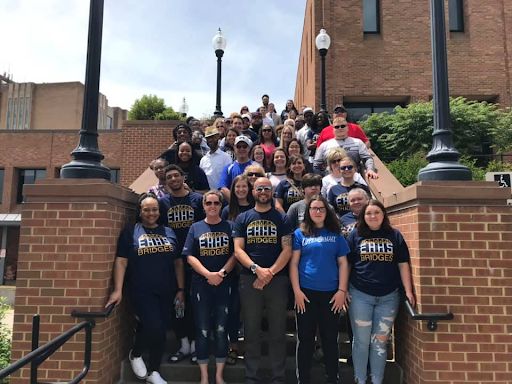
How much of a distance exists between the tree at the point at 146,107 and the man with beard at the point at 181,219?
22.4 meters

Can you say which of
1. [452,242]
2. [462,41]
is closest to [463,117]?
[462,41]

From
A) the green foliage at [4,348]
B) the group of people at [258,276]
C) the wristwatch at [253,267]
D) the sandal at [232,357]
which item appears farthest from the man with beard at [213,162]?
the green foliage at [4,348]

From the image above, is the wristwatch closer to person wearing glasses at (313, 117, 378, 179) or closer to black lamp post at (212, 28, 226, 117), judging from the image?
person wearing glasses at (313, 117, 378, 179)

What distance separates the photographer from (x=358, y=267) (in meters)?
3.91

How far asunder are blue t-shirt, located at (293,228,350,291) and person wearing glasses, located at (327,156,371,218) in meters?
0.77

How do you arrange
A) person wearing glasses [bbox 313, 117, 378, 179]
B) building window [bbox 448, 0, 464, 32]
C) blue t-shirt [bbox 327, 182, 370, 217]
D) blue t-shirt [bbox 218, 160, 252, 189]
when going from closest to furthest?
blue t-shirt [bbox 327, 182, 370, 217] < blue t-shirt [bbox 218, 160, 252, 189] < person wearing glasses [bbox 313, 117, 378, 179] < building window [bbox 448, 0, 464, 32]

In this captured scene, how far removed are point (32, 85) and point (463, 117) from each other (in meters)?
40.7

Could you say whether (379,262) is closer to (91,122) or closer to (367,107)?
(91,122)

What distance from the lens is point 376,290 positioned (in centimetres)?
381

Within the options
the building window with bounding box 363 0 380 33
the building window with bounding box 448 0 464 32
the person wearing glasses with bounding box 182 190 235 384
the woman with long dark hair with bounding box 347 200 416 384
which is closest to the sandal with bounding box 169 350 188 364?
the person wearing glasses with bounding box 182 190 235 384

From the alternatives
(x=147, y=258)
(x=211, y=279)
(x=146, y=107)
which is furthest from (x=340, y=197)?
(x=146, y=107)

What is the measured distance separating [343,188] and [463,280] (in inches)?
61.1

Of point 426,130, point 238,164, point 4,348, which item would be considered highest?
point 426,130

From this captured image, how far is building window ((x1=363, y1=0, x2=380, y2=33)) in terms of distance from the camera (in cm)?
1664
